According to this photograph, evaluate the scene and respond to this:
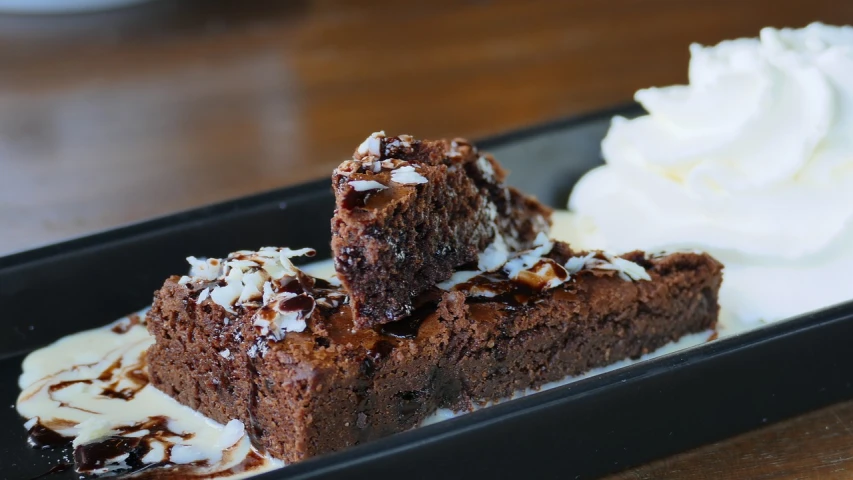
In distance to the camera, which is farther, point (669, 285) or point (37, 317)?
point (37, 317)

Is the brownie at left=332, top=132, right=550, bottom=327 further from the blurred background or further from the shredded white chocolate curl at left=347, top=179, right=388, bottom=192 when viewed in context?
the blurred background

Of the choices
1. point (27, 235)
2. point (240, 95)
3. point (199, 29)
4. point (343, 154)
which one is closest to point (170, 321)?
point (27, 235)

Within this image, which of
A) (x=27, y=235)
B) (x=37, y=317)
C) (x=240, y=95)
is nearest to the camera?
(x=37, y=317)

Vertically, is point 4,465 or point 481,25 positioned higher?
point 481,25

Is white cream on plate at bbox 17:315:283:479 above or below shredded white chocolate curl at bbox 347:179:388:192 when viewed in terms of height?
below

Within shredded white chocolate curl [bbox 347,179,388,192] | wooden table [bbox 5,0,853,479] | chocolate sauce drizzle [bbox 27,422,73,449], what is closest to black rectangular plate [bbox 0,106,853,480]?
chocolate sauce drizzle [bbox 27,422,73,449]

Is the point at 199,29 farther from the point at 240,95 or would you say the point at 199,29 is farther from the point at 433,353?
the point at 433,353
